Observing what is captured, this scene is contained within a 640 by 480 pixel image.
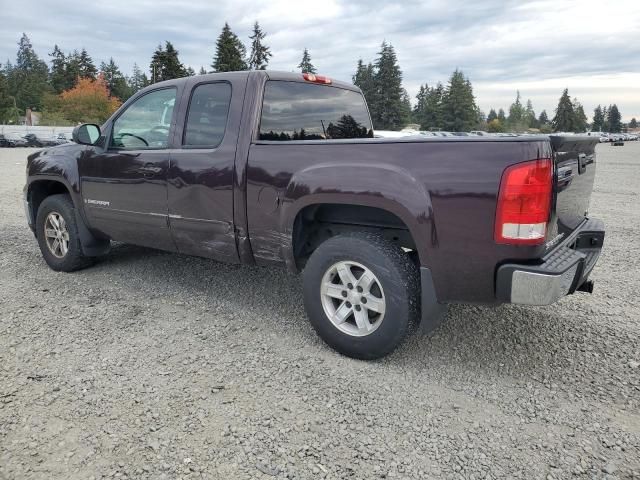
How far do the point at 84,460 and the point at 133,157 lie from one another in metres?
2.74

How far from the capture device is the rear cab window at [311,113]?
388 cm

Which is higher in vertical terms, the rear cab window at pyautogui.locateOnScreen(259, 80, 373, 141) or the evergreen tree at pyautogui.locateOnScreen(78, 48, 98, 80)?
the evergreen tree at pyautogui.locateOnScreen(78, 48, 98, 80)

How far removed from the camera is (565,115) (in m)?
111

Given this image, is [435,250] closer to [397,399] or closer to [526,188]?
[526,188]

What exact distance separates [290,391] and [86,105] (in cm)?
8270

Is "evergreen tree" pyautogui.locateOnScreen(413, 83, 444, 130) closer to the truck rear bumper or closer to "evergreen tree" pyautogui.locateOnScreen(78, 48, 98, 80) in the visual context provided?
"evergreen tree" pyautogui.locateOnScreen(78, 48, 98, 80)

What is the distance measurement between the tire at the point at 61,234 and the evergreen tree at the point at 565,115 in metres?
120

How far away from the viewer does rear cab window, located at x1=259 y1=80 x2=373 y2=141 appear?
388 cm

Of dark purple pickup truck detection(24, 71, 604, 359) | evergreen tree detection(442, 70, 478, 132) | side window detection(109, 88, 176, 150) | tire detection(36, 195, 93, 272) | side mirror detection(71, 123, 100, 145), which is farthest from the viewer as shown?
evergreen tree detection(442, 70, 478, 132)

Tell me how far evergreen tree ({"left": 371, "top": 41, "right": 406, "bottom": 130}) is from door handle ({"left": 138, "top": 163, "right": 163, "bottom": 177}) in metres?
75.2

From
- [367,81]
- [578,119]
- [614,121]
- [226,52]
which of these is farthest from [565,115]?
[226,52]

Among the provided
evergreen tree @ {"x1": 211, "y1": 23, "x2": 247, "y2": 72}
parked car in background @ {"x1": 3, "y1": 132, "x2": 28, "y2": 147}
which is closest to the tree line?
evergreen tree @ {"x1": 211, "y1": 23, "x2": 247, "y2": 72}

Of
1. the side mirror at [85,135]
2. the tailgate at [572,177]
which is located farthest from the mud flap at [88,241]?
the tailgate at [572,177]

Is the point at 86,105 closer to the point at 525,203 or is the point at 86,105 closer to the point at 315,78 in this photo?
the point at 315,78
